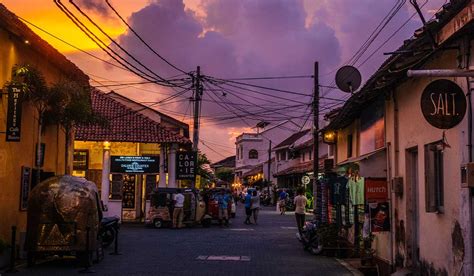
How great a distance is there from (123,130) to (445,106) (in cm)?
2453

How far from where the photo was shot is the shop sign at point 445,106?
782 cm

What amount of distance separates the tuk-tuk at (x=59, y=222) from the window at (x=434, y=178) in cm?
747

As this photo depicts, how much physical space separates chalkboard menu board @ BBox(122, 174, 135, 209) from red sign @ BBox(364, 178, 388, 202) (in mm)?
20713

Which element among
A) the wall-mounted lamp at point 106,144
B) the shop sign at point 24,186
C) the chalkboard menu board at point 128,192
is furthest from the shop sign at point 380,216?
the chalkboard menu board at point 128,192

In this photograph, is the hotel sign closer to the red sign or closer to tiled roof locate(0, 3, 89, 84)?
the red sign

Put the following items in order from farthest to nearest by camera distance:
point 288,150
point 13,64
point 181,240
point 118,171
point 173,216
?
point 288,150 → point 118,171 → point 173,216 → point 181,240 → point 13,64

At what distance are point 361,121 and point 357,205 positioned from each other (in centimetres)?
366

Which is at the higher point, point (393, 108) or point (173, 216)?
point (393, 108)

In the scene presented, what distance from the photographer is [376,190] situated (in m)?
12.7

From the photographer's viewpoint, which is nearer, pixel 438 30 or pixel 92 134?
pixel 438 30

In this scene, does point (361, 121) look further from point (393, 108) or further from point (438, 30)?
point (438, 30)

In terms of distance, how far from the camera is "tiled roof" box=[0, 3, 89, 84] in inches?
544

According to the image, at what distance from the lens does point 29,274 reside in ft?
41.1

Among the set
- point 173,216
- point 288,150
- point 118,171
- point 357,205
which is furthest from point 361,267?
point 288,150
